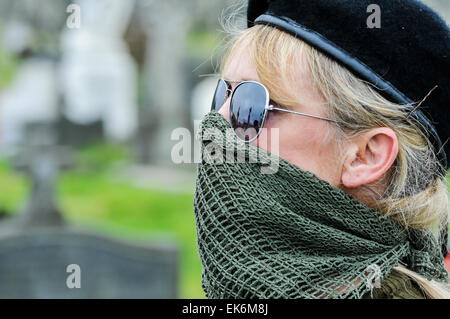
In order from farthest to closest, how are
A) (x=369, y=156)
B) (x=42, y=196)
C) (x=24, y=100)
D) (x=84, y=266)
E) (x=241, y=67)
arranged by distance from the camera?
(x=24, y=100), (x=42, y=196), (x=84, y=266), (x=241, y=67), (x=369, y=156)

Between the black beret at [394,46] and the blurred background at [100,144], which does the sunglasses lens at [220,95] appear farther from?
the blurred background at [100,144]

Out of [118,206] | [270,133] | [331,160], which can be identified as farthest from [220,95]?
[118,206]

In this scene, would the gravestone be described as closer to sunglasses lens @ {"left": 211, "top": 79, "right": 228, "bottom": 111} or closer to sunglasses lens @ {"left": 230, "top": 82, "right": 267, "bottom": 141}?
sunglasses lens @ {"left": 211, "top": 79, "right": 228, "bottom": 111}

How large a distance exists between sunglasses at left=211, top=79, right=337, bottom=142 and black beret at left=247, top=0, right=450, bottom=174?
22 cm

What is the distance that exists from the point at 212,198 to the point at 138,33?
16.9 meters

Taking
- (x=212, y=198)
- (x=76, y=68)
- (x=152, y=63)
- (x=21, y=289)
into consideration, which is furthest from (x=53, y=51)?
(x=212, y=198)

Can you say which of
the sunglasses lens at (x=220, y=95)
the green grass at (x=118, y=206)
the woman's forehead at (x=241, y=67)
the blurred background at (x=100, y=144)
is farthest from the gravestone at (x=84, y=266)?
the woman's forehead at (x=241, y=67)

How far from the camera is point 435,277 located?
6.91 ft

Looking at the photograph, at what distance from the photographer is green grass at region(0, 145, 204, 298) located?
30.1 ft

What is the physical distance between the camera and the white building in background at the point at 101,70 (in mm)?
15781

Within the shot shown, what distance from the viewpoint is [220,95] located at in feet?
7.66

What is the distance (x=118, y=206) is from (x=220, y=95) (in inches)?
370

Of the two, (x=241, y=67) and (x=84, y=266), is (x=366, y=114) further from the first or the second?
(x=84, y=266)

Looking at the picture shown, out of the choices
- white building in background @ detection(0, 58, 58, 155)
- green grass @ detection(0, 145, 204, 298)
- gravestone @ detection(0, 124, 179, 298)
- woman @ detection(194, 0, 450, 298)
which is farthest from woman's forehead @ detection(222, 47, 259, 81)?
white building in background @ detection(0, 58, 58, 155)
